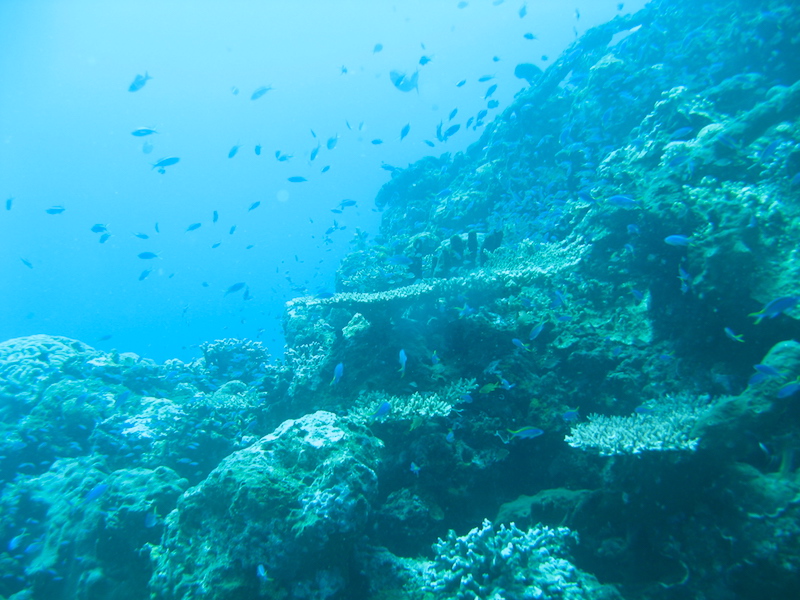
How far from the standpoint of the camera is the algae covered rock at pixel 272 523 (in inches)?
171

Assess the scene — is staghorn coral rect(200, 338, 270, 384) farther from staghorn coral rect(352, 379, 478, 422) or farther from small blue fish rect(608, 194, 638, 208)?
small blue fish rect(608, 194, 638, 208)

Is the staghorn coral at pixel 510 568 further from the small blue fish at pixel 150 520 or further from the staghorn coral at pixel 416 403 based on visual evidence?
the small blue fish at pixel 150 520

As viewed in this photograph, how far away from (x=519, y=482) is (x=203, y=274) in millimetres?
167851

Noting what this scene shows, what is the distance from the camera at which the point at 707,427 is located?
4340 millimetres

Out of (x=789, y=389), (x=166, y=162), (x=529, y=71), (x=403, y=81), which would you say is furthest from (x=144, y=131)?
(x=529, y=71)

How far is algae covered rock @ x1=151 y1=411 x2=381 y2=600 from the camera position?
4.35m

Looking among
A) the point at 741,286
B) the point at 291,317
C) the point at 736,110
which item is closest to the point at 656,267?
the point at 741,286

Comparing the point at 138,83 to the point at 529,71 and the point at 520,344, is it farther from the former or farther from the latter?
the point at 529,71

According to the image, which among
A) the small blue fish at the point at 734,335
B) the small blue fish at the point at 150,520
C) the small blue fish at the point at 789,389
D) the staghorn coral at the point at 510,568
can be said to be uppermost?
the small blue fish at the point at 150,520

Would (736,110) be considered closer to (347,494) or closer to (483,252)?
(483,252)

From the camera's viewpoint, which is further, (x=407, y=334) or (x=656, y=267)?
(x=407, y=334)

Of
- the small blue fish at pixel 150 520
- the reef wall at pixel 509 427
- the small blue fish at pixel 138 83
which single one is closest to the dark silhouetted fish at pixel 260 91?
the small blue fish at pixel 138 83

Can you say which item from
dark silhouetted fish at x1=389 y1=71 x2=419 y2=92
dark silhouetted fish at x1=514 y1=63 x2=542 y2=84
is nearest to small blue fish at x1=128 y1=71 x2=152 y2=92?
dark silhouetted fish at x1=389 y1=71 x2=419 y2=92

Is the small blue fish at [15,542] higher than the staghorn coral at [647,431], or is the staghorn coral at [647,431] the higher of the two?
the small blue fish at [15,542]
